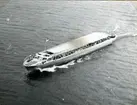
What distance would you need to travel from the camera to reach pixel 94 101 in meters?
58.8

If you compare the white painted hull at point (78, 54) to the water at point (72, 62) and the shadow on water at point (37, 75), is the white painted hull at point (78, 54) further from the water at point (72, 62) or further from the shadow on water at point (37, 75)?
the shadow on water at point (37, 75)

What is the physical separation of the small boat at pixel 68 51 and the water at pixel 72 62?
1658 millimetres

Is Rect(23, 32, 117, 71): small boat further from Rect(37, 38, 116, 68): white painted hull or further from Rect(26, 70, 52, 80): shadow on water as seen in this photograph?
Rect(26, 70, 52, 80): shadow on water

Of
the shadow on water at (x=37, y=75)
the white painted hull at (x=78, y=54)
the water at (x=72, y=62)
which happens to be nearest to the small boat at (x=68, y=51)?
the white painted hull at (x=78, y=54)

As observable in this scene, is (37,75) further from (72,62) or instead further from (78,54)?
(78,54)

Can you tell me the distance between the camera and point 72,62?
2970 inches

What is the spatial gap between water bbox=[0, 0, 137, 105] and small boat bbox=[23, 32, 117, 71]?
65.3 inches

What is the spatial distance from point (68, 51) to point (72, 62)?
2.89 meters

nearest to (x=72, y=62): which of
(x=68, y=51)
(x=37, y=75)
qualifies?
(x=68, y=51)

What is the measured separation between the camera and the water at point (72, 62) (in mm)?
60594

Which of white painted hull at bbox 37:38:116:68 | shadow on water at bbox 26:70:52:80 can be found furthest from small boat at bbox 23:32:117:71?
shadow on water at bbox 26:70:52:80

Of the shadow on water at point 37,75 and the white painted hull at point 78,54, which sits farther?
the white painted hull at point 78,54

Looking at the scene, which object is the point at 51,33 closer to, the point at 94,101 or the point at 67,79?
the point at 67,79

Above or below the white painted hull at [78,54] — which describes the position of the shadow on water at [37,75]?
below
